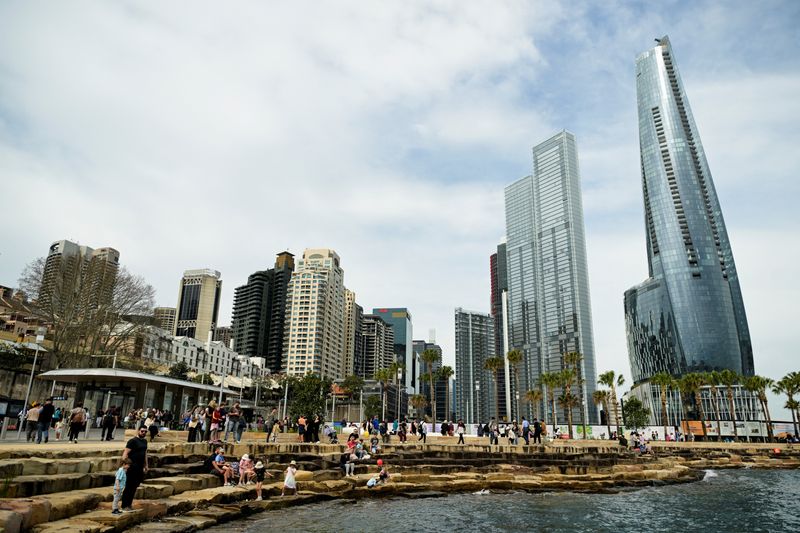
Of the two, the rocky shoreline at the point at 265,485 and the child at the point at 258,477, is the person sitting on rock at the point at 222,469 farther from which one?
the child at the point at 258,477

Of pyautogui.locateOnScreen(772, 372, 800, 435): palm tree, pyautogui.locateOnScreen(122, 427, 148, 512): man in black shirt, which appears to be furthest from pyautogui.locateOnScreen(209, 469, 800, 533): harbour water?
pyautogui.locateOnScreen(772, 372, 800, 435): palm tree

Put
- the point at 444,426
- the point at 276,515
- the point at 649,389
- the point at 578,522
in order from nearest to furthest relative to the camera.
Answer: the point at 276,515
the point at 578,522
the point at 444,426
the point at 649,389

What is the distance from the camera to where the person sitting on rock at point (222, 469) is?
834 inches

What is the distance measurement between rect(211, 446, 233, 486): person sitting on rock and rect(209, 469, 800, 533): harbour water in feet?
9.02

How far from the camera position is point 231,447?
2658cm

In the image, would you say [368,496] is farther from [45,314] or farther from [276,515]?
[45,314]

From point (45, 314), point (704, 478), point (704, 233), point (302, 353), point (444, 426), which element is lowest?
point (704, 478)

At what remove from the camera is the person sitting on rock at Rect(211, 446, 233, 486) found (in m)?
21.2

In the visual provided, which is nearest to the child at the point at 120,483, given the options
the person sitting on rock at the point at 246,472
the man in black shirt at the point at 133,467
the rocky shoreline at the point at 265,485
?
the man in black shirt at the point at 133,467

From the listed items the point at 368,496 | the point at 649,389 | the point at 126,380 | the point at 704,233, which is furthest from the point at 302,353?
the point at 368,496

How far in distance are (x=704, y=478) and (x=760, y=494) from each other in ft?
32.0

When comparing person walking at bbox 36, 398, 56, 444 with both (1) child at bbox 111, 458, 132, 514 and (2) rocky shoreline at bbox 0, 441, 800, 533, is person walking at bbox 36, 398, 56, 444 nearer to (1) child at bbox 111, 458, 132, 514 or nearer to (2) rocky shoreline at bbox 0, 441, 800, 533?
(2) rocky shoreline at bbox 0, 441, 800, 533

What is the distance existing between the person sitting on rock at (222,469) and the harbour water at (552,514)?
275 cm

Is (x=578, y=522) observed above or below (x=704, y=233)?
below
